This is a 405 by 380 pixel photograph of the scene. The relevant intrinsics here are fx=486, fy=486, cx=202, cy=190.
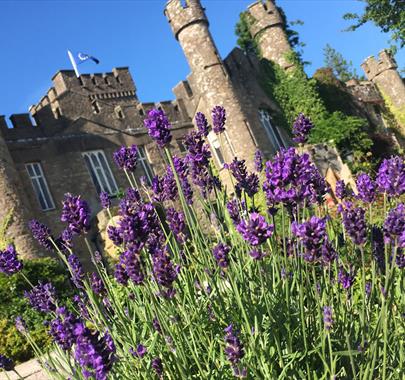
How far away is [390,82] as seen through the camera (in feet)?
109

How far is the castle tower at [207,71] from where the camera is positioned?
818 inches

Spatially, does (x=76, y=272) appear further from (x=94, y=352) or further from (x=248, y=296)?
(x=94, y=352)

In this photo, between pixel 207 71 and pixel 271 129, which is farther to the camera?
pixel 271 129

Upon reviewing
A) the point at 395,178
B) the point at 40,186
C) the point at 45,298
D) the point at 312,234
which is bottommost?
the point at 312,234

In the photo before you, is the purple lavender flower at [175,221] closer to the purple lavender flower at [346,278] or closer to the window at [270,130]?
the purple lavender flower at [346,278]

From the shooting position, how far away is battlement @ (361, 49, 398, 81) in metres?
33.3

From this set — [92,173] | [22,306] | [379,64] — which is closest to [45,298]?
[22,306]

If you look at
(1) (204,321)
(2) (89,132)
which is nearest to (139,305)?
(1) (204,321)

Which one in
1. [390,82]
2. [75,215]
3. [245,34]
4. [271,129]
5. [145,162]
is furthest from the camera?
[390,82]

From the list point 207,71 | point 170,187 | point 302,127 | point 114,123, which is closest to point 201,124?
point 170,187

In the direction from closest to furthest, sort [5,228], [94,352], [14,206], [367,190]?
[94,352] < [367,190] < [5,228] < [14,206]

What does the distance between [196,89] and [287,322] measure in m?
19.9

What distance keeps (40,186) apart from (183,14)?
9.92 metres

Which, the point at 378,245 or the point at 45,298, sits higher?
the point at 45,298
